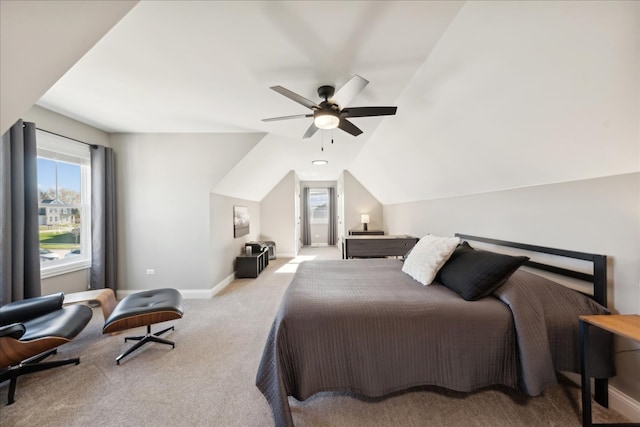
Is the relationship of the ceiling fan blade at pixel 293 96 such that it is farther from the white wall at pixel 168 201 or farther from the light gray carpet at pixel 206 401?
the light gray carpet at pixel 206 401

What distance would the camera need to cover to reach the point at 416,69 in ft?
6.62

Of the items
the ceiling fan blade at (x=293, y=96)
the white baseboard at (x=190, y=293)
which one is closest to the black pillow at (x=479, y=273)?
the ceiling fan blade at (x=293, y=96)

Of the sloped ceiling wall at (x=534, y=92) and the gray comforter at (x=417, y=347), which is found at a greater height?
the sloped ceiling wall at (x=534, y=92)

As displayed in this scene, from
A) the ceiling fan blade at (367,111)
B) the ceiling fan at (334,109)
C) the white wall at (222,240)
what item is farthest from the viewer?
the white wall at (222,240)

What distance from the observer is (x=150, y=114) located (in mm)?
2857

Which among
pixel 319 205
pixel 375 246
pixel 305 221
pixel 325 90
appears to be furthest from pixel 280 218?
pixel 325 90

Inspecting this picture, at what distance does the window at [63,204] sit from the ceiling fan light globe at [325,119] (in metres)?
3.16

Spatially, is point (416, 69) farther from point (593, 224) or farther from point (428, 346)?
point (428, 346)

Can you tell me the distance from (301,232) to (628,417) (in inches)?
300

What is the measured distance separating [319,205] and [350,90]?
7.04m

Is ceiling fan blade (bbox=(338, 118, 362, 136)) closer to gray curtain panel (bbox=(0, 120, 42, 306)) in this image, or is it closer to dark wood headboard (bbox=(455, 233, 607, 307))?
dark wood headboard (bbox=(455, 233, 607, 307))

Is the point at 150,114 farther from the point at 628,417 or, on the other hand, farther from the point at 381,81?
the point at 628,417

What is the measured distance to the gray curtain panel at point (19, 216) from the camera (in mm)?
2162

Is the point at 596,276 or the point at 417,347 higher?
the point at 596,276
